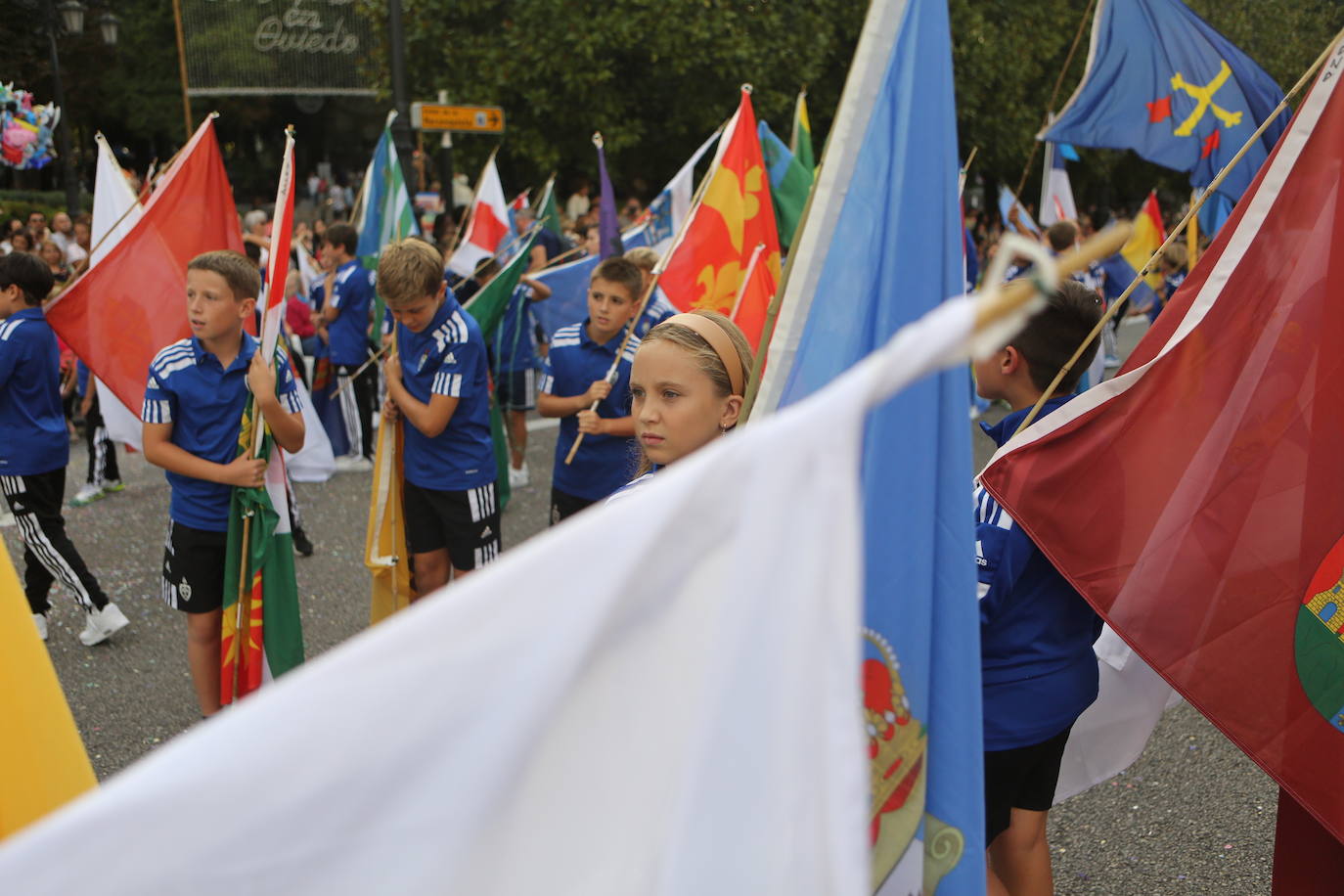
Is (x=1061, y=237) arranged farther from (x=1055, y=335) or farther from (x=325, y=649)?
(x=1055, y=335)

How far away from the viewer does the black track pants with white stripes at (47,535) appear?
5105mm

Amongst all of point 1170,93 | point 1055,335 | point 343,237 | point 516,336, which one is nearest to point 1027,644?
point 1055,335

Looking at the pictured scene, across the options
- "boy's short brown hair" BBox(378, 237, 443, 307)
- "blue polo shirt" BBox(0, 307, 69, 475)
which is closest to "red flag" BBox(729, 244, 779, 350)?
"boy's short brown hair" BBox(378, 237, 443, 307)

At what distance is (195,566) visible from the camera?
401cm

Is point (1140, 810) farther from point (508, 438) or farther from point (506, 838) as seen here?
point (508, 438)

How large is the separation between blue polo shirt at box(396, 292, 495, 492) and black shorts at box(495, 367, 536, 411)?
10.2 feet

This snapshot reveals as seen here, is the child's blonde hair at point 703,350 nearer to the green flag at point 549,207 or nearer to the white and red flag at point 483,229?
the white and red flag at point 483,229

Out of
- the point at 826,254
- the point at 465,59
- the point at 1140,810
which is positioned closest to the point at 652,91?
the point at 465,59

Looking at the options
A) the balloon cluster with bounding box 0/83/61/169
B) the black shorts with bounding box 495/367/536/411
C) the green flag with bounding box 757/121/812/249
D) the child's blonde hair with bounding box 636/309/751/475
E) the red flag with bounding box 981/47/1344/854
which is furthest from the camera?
the black shorts with bounding box 495/367/536/411

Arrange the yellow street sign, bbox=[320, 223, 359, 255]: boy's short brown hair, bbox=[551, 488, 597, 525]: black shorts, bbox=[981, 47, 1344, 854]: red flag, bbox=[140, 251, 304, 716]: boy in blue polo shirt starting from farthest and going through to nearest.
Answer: the yellow street sign, bbox=[320, 223, 359, 255]: boy's short brown hair, bbox=[551, 488, 597, 525]: black shorts, bbox=[140, 251, 304, 716]: boy in blue polo shirt, bbox=[981, 47, 1344, 854]: red flag

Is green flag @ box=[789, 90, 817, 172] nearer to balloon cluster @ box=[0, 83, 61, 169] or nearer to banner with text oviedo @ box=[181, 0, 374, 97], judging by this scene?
balloon cluster @ box=[0, 83, 61, 169]

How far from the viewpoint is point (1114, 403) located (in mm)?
2328

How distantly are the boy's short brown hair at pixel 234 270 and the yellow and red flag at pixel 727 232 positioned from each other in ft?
5.70

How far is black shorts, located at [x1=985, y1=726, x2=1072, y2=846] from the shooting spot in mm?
2498
